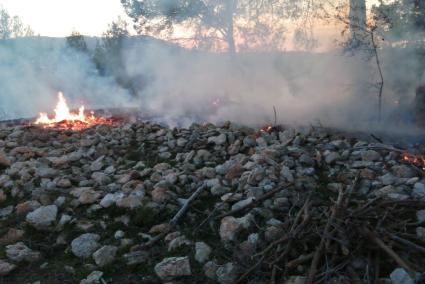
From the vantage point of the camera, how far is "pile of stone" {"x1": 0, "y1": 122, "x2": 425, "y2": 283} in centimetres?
246

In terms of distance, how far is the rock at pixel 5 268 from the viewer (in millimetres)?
2748

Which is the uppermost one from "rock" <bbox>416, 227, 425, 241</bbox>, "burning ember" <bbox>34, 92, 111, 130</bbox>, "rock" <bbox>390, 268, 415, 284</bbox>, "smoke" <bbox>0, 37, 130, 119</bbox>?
"smoke" <bbox>0, 37, 130, 119</bbox>

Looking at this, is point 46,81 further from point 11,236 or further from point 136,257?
point 136,257

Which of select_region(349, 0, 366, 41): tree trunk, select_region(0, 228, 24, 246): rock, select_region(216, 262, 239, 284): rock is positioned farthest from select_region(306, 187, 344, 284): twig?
select_region(349, 0, 366, 41): tree trunk

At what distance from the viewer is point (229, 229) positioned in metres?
2.88

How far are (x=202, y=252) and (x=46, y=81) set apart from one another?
50.9 feet

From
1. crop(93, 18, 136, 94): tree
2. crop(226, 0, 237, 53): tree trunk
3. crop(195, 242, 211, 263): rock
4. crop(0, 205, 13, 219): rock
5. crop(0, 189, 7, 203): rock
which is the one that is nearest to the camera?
crop(195, 242, 211, 263): rock

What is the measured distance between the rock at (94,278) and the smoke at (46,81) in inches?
346

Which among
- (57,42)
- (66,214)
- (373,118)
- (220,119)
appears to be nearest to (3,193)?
(66,214)

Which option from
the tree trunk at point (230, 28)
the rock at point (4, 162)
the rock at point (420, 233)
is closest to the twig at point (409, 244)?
the rock at point (420, 233)

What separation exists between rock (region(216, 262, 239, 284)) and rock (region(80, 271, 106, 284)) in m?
0.69

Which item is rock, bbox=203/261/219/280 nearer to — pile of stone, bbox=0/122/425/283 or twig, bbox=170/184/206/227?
pile of stone, bbox=0/122/425/283

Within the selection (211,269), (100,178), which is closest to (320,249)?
(211,269)

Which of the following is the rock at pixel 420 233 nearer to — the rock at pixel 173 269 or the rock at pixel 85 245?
the rock at pixel 173 269
